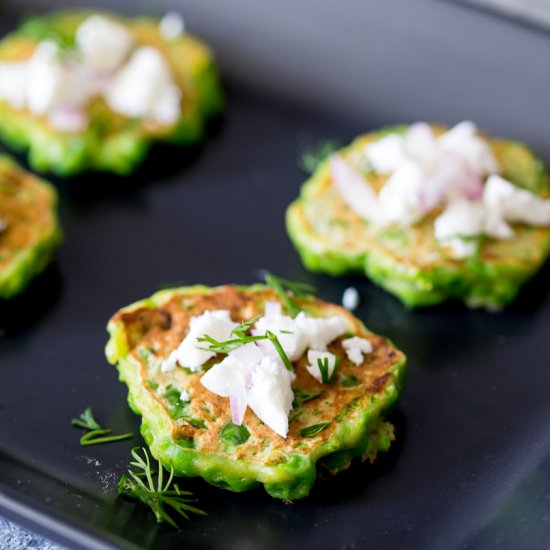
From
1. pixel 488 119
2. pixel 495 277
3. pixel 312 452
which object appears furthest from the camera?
pixel 488 119

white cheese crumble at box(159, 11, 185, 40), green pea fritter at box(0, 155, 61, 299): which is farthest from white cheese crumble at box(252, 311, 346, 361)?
white cheese crumble at box(159, 11, 185, 40)

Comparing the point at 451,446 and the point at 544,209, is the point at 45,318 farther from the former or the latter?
the point at 544,209

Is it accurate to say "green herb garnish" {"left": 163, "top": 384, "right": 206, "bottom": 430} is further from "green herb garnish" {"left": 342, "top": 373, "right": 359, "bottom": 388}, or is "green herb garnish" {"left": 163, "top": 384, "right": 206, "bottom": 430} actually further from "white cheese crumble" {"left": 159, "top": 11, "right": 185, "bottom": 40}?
"white cheese crumble" {"left": 159, "top": 11, "right": 185, "bottom": 40}

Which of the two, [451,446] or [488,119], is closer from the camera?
[451,446]

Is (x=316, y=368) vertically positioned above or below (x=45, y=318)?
above

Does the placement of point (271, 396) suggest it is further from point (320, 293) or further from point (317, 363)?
point (320, 293)

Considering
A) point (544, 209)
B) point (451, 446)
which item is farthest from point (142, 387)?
point (544, 209)
